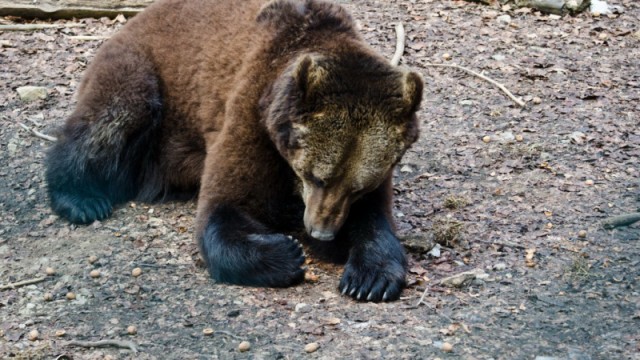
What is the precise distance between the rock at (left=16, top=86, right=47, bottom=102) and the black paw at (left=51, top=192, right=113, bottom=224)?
220 centimetres

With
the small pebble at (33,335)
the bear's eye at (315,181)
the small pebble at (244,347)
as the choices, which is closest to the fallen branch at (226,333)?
the small pebble at (244,347)

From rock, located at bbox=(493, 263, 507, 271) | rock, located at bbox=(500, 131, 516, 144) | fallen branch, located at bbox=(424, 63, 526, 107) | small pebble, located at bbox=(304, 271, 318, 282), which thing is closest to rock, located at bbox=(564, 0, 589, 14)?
fallen branch, located at bbox=(424, 63, 526, 107)

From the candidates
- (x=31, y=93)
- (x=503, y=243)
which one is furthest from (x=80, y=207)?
(x=503, y=243)

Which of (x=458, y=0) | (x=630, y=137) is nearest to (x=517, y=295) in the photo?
(x=630, y=137)

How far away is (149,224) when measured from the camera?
24.7 feet

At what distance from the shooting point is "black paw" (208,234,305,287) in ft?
20.9

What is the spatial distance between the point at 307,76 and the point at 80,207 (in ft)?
8.93

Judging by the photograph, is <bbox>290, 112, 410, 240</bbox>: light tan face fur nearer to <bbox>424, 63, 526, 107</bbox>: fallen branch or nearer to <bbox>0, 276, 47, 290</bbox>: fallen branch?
<bbox>0, 276, 47, 290</bbox>: fallen branch

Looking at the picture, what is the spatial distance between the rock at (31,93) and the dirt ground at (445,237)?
9 cm

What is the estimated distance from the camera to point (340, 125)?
19.9ft

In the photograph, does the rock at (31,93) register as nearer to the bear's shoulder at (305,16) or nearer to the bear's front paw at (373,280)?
the bear's shoulder at (305,16)

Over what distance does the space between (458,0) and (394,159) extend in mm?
6082

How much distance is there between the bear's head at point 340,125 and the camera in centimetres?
606

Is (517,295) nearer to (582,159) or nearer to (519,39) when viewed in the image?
(582,159)
